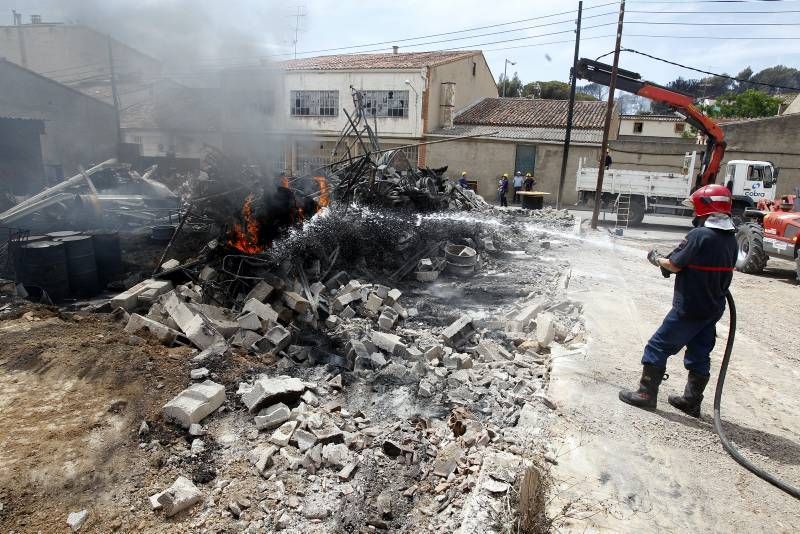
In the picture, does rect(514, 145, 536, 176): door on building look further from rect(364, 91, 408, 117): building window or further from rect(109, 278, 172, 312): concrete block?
rect(109, 278, 172, 312): concrete block

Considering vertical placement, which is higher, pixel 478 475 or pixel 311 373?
pixel 478 475

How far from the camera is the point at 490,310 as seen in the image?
6992 mm

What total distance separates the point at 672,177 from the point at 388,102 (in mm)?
14606

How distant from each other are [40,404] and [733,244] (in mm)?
5814

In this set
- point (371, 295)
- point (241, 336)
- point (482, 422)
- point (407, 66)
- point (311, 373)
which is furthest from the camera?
point (407, 66)

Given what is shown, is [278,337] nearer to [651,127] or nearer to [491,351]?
[491,351]

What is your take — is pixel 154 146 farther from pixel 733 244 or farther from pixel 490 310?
pixel 733 244

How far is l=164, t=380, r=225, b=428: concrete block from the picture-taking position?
12.7ft

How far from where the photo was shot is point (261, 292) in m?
6.27

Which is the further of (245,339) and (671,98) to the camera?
(671,98)

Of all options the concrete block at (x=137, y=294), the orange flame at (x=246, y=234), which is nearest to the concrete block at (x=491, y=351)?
the orange flame at (x=246, y=234)

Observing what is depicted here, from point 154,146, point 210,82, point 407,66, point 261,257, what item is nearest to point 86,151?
point 154,146

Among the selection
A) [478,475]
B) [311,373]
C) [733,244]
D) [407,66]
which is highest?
[407,66]

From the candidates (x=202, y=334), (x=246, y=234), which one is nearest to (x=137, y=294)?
(x=202, y=334)
